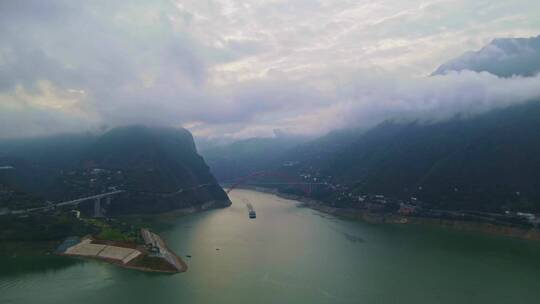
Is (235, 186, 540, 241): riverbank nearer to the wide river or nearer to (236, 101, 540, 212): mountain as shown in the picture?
(236, 101, 540, 212): mountain

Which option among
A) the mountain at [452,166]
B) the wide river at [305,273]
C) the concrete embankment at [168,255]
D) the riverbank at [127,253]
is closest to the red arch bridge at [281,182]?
the mountain at [452,166]

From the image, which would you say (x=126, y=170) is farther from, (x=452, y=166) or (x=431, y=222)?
(x=452, y=166)

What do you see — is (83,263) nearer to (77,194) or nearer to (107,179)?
(77,194)

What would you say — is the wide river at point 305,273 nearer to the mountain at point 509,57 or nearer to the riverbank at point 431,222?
the riverbank at point 431,222

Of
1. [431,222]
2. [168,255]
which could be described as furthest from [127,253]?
[431,222]

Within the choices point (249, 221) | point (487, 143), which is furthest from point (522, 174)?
point (249, 221)

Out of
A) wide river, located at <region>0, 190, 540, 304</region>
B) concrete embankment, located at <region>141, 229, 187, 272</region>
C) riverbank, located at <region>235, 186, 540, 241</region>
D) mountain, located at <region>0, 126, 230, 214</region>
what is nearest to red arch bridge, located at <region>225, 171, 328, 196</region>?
riverbank, located at <region>235, 186, 540, 241</region>
